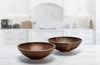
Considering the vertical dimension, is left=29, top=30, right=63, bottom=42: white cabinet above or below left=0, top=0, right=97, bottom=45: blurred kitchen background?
below

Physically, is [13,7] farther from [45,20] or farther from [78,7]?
[78,7]

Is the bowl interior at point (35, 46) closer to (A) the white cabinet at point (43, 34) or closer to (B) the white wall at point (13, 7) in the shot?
(A) the white cabinet at point (43, 34)

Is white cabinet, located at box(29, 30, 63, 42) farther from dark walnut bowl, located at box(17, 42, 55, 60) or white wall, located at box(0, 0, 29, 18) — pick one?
dark walnut bowl, located at box(17, 42, 55, 60)

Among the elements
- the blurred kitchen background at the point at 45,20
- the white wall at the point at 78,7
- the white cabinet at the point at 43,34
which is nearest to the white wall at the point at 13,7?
the blurred kitchen background at the point at 45,20

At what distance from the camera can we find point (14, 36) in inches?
179

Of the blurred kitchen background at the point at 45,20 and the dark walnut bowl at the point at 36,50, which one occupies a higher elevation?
the blurred kitchen background at the point at 45,20

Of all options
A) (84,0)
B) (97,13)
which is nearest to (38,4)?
(84,0)

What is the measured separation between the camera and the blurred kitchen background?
4438 millimetres

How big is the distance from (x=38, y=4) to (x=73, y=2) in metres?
1.12

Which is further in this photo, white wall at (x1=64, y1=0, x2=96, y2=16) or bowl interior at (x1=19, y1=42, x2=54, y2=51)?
white wall at (x1=64, y1=0, x2=96, y2=16)

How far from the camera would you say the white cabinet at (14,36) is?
4.51 meters

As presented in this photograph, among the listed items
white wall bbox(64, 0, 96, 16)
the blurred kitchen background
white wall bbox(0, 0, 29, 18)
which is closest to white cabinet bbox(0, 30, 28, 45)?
the blurred kitchen background

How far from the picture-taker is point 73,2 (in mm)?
4594

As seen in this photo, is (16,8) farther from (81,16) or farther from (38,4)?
(81,16)
